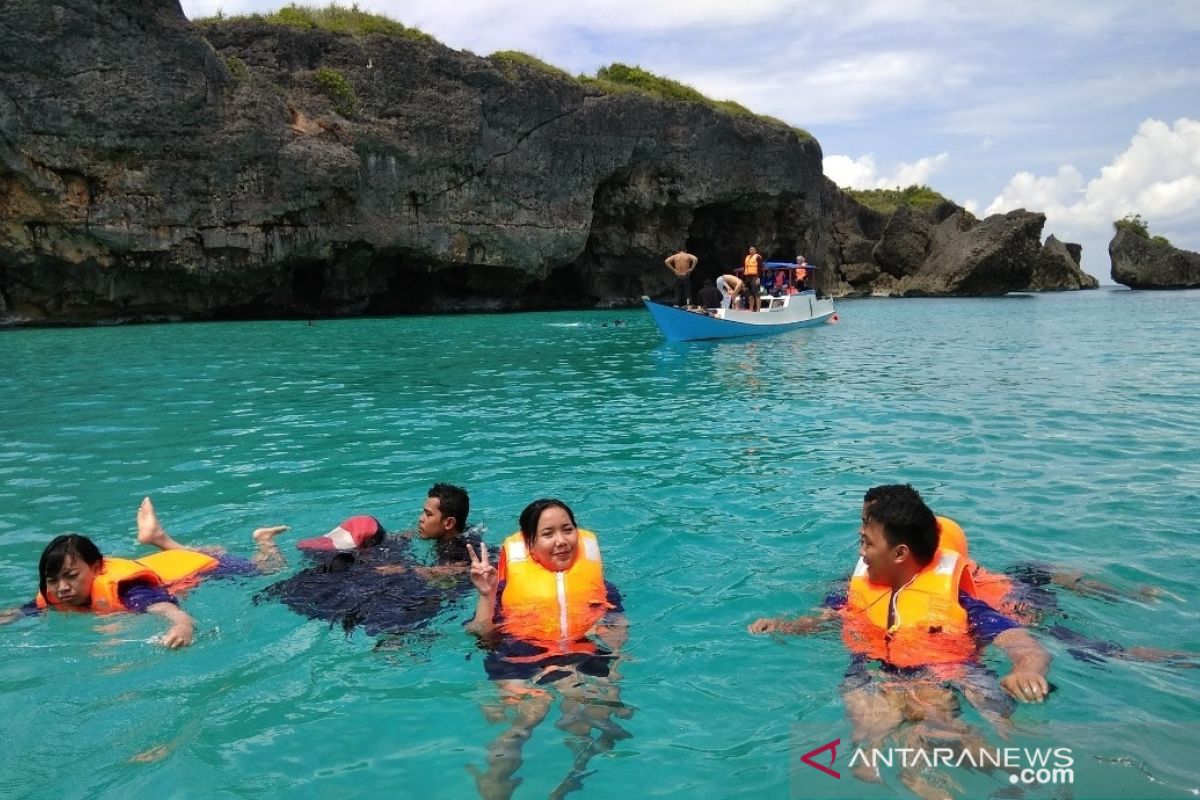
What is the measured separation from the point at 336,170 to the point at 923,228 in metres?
42.5

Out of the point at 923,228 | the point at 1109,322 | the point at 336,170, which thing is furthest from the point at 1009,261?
the point at 336,170

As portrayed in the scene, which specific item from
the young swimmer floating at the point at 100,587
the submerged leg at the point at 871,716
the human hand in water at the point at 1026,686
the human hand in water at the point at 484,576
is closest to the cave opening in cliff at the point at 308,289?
the young swimmer floating at the point at 100,587

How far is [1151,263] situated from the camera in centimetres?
6119

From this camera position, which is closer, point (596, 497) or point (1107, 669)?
point (1107, 669)

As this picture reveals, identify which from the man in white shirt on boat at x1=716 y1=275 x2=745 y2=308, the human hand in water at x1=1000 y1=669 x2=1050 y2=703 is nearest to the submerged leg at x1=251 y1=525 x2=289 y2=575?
the human hand in water at x1=1000 y1=669 x2=1050 y2=703

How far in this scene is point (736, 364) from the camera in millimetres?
17141

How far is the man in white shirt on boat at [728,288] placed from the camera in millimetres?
23188

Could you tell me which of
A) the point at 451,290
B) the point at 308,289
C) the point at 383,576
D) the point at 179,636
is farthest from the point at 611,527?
the point at 451,290

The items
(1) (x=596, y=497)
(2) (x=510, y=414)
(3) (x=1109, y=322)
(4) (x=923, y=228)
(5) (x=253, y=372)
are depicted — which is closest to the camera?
(1) (x=596, y=497)

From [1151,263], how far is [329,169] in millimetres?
58063

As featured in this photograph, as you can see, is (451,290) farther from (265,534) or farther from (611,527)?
(265,534)

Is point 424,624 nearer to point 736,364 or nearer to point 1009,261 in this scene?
point 736,364

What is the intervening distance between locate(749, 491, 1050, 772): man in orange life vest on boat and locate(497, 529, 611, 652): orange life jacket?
1.29 meters

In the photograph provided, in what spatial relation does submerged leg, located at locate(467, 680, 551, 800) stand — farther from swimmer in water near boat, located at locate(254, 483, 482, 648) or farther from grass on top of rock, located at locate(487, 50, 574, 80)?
grass on top of rock, located at locate(487, 50, 574, 80)
